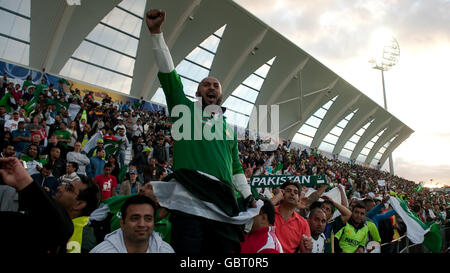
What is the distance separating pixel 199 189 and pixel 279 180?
260 cm

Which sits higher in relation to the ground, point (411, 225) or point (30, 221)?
point (30, 221)

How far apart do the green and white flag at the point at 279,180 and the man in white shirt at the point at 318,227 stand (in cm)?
58

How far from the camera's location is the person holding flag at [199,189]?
1.56 metres

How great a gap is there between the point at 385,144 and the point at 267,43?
109 feet

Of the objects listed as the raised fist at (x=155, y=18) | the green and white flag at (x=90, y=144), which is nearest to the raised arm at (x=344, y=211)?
the raised fist at (x=155, y=18)

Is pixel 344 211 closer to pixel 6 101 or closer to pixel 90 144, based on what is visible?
pixel 90 144

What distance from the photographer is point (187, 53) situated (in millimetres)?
20906

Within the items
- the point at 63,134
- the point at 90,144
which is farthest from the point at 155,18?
the point at 90,144

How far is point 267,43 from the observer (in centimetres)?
2322

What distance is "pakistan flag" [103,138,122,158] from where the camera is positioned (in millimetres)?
7859

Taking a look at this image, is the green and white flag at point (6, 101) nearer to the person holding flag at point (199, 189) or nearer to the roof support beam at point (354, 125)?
the person holding flag at point (199, 189)

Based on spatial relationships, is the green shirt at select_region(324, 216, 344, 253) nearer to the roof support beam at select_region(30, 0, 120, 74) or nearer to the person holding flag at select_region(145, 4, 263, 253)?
Result: the person holding flag at select_region(145, 4, 263, 253)

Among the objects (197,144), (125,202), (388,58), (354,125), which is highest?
(388,58)

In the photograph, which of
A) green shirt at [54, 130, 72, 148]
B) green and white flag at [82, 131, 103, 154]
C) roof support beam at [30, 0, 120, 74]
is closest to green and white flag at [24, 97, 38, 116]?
green shirt at [54, 130, 72, 148]
